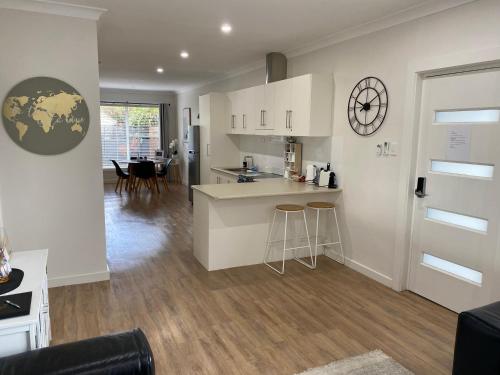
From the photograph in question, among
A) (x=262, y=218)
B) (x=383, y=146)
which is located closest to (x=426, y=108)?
(x=383, y=146)

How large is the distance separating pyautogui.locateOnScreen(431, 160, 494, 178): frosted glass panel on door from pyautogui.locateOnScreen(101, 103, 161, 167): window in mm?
8654

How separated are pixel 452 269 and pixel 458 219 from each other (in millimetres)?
429

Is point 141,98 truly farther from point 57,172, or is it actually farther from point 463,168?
point 463,168

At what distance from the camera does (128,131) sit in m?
10.2

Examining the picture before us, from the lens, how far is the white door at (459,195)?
8.88 feet

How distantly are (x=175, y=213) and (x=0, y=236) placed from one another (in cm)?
449

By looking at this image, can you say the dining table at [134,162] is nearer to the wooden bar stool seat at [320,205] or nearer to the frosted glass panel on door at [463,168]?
the wooden bar stool seat at [320,205]

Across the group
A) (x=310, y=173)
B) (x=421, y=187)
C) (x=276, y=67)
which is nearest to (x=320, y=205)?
(x=310, y=173)

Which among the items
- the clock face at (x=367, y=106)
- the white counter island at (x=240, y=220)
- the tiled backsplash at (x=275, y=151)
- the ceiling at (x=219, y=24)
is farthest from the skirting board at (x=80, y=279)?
the clock face at (x=367, y=106)

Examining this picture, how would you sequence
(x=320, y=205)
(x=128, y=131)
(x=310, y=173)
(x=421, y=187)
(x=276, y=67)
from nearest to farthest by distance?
(x=421, y=187) < (x=320, y=205) < (x=310, y=173) < (x=276, y=67) < (x=128, y=131)

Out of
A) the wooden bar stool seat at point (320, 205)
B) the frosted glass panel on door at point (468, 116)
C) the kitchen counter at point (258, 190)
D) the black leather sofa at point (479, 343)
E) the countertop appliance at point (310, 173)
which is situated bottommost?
the black leather sofa at point (479, 343)

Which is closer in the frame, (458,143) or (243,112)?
(458,143)

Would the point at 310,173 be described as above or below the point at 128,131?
below

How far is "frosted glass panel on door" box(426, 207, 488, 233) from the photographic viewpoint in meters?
2.82
